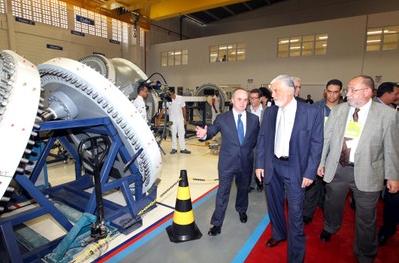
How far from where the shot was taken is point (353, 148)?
2.01 meters

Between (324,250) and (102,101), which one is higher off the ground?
(102,101)

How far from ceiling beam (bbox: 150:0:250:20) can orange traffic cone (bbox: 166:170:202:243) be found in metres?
8.96

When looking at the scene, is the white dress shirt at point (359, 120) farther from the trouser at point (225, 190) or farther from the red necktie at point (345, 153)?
the trouser at point (225, 190)

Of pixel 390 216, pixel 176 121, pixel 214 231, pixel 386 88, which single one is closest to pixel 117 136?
pixel 214 231

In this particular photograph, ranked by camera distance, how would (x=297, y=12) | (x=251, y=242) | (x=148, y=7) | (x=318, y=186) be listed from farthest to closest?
(x=297, y=12)
(x=148, y=7)
(x=318, y=186)
(x=251, y=242)

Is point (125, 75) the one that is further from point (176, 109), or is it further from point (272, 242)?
point (272, 242)

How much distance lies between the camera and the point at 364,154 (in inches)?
74.7

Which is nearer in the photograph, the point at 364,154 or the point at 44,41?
the point at 364,154

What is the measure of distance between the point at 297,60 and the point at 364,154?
36.2 ft

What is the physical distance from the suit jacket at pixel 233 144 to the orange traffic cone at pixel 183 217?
41 cm

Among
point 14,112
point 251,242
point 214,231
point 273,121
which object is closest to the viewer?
point 14,112

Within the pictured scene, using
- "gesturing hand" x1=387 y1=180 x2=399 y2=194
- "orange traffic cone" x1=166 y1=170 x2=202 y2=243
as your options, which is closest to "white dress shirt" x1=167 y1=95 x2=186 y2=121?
"orange traffic cone" x1=166 y1=170 x2=202 y2=243

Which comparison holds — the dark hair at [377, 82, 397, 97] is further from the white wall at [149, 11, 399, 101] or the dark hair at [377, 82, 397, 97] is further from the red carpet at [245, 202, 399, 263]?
the white wall at [149, 11, 399, 101]

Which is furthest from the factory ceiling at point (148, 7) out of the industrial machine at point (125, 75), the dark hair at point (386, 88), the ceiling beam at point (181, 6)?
the dark hair at point (386, 88)
